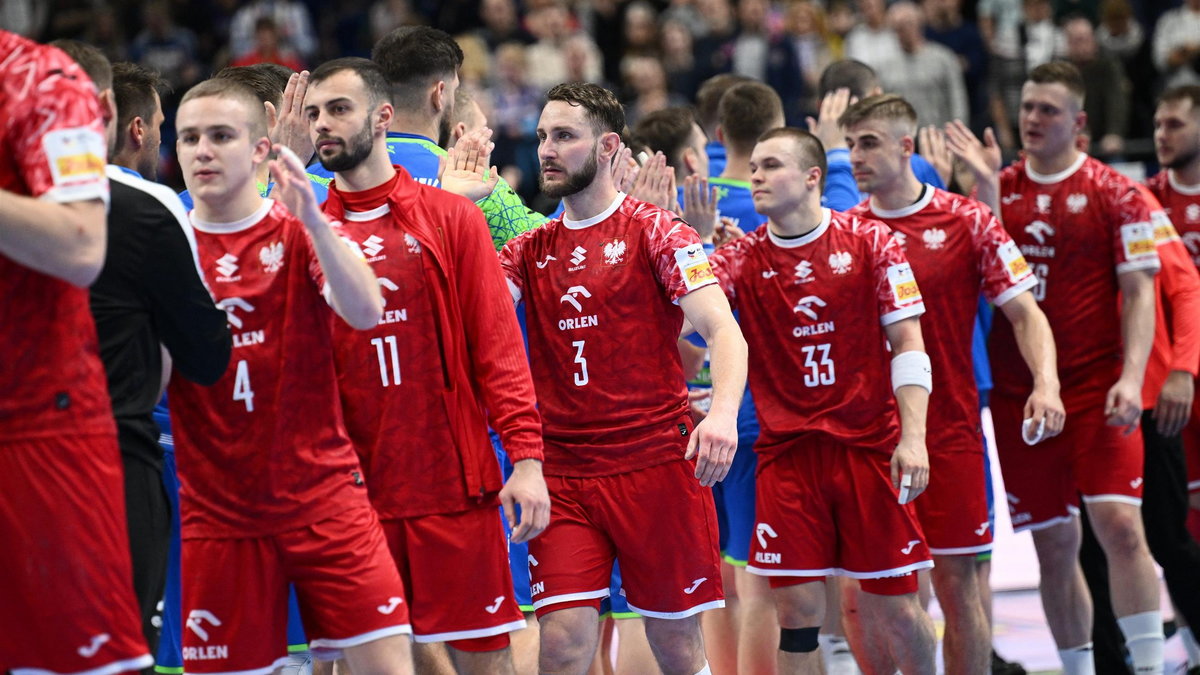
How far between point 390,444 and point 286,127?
1382 millimetres

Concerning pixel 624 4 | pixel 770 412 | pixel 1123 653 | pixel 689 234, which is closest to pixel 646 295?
pixel 689 234

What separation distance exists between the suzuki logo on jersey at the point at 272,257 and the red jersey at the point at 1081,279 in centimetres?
435

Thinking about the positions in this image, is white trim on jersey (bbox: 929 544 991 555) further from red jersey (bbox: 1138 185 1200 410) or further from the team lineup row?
red jersey (bbox: 1138 185 1200 410)

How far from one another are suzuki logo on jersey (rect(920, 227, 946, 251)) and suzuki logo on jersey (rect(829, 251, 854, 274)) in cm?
74

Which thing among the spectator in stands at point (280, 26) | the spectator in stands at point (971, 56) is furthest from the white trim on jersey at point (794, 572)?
the spectator in stands at point (280, 26)

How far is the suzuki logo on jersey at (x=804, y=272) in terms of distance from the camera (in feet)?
22.0

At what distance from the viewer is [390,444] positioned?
5250 millimetres

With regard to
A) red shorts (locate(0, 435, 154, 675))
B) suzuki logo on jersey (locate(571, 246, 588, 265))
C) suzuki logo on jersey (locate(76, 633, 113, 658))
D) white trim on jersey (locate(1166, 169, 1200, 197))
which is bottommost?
suzuki logo on jersey (locate(76, 633, 113, 658))

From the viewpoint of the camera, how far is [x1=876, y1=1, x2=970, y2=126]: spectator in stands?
1465 cm

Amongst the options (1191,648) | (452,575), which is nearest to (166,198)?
(452,575)

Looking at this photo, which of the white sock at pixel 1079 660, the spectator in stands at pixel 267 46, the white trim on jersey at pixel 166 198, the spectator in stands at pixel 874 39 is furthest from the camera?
the spectator in stands at pixel 267 46

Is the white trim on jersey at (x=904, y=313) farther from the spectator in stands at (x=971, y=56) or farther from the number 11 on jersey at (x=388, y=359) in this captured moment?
the spectator in stands at (x=971, y=56)

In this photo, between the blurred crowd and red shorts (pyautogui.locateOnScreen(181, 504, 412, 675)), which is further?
the blurred crowd

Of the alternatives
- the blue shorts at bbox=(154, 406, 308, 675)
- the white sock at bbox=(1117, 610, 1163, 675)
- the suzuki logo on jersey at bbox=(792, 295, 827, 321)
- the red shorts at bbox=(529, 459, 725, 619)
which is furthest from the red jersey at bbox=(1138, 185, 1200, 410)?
the blue shorts at bbox=(154, 406, 308, 675)
